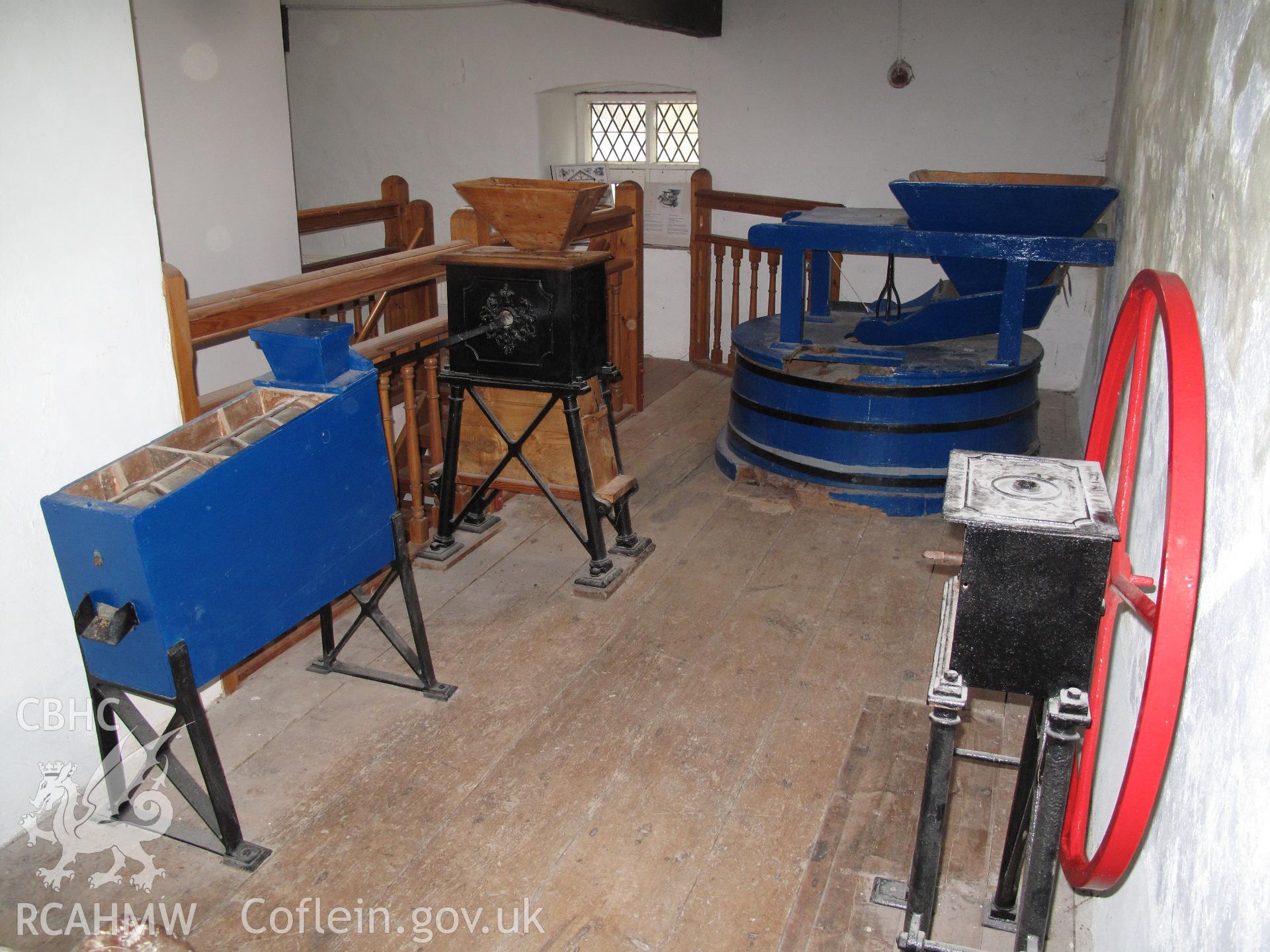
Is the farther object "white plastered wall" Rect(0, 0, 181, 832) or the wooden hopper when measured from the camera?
the wooden hopper

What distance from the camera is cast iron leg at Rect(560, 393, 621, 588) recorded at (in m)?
3.55

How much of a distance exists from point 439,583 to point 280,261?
2415 millimetres

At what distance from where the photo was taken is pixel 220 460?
88.0 inches

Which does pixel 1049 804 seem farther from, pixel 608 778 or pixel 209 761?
pixel 209 761

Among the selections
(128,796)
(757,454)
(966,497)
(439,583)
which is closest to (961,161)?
(757,454)

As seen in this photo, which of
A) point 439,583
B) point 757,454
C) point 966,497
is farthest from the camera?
point 757,454

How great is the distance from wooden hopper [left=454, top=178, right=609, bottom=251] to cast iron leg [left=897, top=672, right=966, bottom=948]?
6.99ft

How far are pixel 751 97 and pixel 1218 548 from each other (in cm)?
545

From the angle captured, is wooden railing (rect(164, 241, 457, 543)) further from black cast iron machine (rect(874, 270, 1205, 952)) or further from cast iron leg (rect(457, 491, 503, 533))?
black cast iron machine (rect(874, 270, 1205, 952))

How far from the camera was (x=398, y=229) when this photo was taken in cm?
558

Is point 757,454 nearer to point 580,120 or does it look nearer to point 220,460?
point 220,460

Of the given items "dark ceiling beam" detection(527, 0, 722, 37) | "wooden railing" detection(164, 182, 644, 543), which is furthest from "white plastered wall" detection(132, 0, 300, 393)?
"dark ceiling beam" detection(527, 0, 722, 37)

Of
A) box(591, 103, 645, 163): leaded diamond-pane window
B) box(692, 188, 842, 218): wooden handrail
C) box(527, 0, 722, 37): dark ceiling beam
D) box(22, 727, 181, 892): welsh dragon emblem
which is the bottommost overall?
box(22, 727, 181, 892): welsh dragon emblem

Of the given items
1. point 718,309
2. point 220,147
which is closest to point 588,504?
point 220,147
